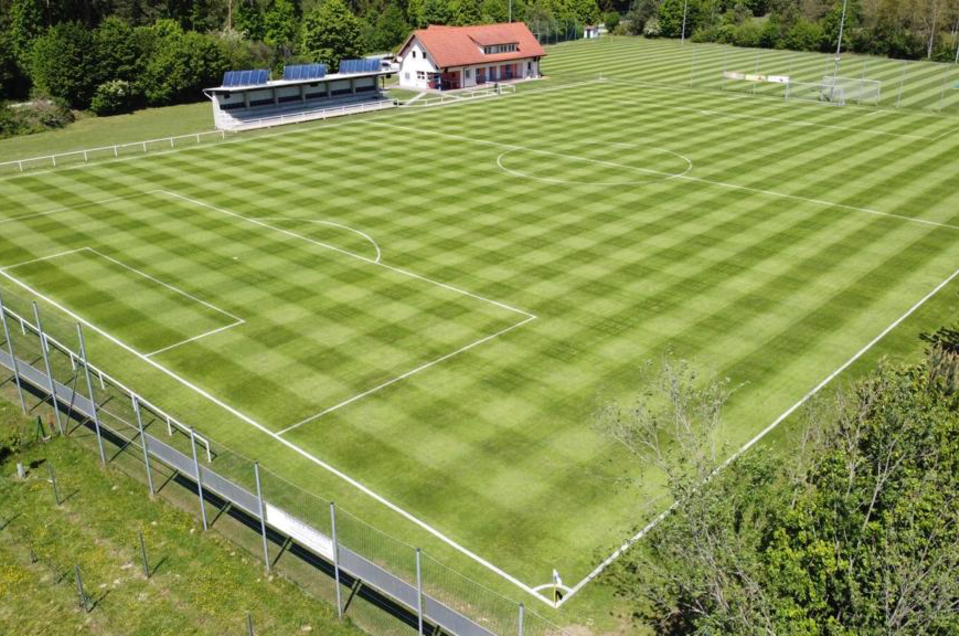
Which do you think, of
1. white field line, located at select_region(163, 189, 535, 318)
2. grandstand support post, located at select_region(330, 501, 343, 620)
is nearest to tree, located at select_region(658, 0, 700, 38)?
white field line, located at select_region(163, 189, 535, 318)

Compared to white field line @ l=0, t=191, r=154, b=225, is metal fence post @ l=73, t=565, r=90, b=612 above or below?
below

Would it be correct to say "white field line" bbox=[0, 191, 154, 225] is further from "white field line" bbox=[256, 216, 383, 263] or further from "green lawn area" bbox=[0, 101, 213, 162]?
"green lawn area" bbox=[0, 101, 213, 162]

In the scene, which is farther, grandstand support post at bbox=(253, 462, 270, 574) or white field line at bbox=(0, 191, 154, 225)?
white field line at bbox=(0, 191, 154, 225)

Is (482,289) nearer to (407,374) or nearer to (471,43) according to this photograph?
(407,374)

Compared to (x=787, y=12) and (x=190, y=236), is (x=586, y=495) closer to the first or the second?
(x=190, y=236)

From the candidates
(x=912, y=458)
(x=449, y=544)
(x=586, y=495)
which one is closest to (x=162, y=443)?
(x=449, y=544)

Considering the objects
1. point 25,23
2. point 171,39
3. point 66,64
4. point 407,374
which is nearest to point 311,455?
point 407,374

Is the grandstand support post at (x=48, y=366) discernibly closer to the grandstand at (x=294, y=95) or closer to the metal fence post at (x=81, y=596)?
the metal fence post at (x=81, y=596)
